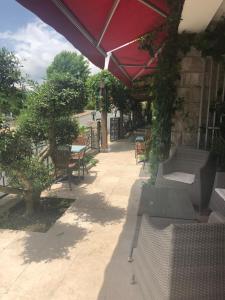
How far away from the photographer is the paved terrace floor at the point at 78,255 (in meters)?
2.76

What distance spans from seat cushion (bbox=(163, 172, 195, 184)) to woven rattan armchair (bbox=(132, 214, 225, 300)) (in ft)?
8.15

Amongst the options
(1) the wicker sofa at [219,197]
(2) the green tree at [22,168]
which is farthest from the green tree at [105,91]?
(1) the wicker sofa at [219,197]

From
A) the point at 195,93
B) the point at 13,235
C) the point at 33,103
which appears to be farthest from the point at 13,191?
the point at 195,93

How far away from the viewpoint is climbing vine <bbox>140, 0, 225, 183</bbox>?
4.37 metres

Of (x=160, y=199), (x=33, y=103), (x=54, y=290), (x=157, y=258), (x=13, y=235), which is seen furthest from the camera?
(x=33, y=103)

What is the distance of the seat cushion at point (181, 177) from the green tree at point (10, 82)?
98.2 inches

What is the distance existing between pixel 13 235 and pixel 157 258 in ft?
8.55

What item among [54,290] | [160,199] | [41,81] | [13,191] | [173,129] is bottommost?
[54,290]

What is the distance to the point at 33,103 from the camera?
434cm

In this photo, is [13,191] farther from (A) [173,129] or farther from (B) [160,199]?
(A) [173,129]

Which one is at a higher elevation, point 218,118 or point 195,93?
point 195,93

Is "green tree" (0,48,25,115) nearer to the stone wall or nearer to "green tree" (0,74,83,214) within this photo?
"green tree" (0,74,83,214)

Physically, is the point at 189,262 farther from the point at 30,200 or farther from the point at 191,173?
the point at 30,200

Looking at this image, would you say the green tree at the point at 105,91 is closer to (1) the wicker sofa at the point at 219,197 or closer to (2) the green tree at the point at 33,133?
(2) the green tree at the point at 33,133
